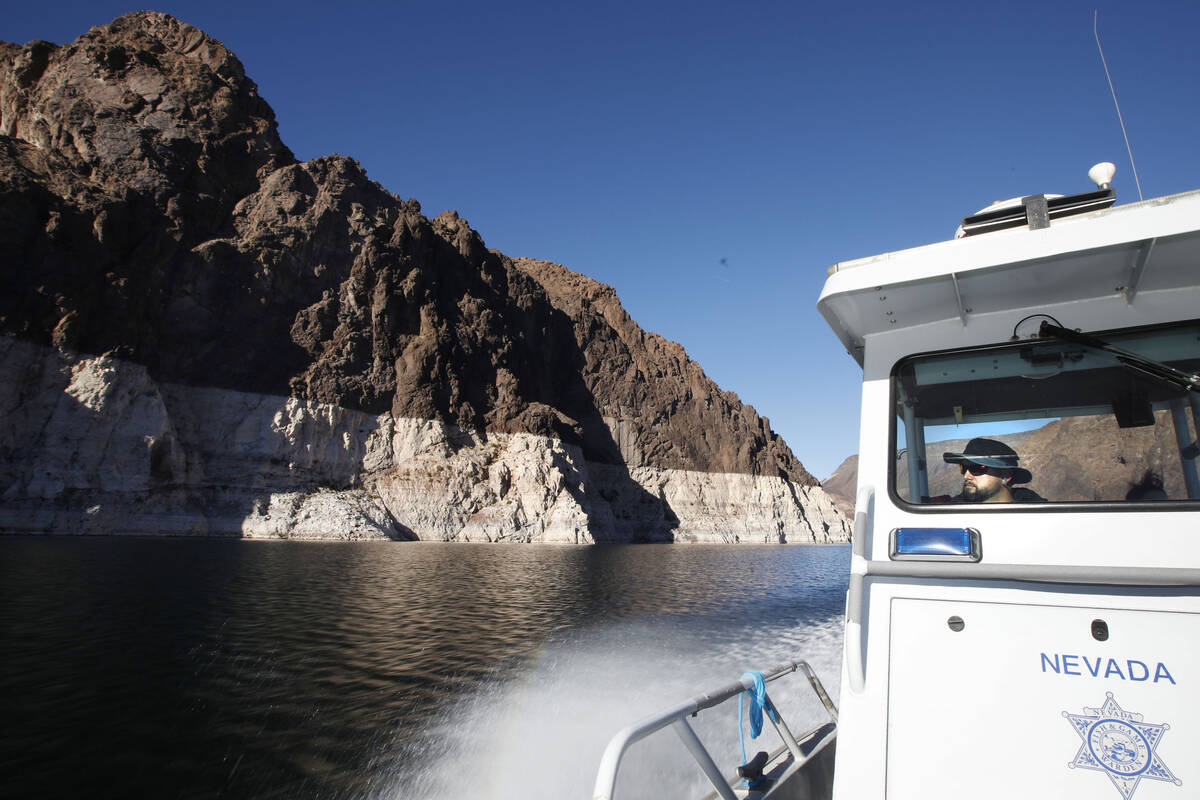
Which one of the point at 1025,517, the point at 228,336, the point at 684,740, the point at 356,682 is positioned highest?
the point at 228,336

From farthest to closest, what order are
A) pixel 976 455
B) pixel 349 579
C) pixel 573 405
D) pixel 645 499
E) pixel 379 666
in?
1. pixel 573 405
2. pixel 645 499
3. pixel 349 579
4. pixel 379 666
5. pixel 976 455

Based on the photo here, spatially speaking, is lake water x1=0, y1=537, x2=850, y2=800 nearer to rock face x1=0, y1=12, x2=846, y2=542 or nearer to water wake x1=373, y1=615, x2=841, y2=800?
water wake x1=373, y1=615, x2=841, y2=800

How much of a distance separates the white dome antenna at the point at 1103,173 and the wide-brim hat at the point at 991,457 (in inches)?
54.7

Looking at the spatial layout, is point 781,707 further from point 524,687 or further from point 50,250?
point 50,250

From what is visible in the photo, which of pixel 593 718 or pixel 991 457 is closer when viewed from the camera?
pixel 991 457

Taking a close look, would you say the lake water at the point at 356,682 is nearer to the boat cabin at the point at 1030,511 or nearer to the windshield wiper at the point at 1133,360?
the boat cabin at the point at 1030,511

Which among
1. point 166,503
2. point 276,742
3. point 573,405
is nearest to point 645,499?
point 573,405

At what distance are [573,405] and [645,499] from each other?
731 inches

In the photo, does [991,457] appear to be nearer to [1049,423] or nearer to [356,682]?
[1049,423]

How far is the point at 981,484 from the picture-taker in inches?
130

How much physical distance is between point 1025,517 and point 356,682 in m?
8.67

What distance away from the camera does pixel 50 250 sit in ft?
150

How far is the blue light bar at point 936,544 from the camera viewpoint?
2.88 meters

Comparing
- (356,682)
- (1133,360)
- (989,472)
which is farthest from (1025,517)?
(356,682)
